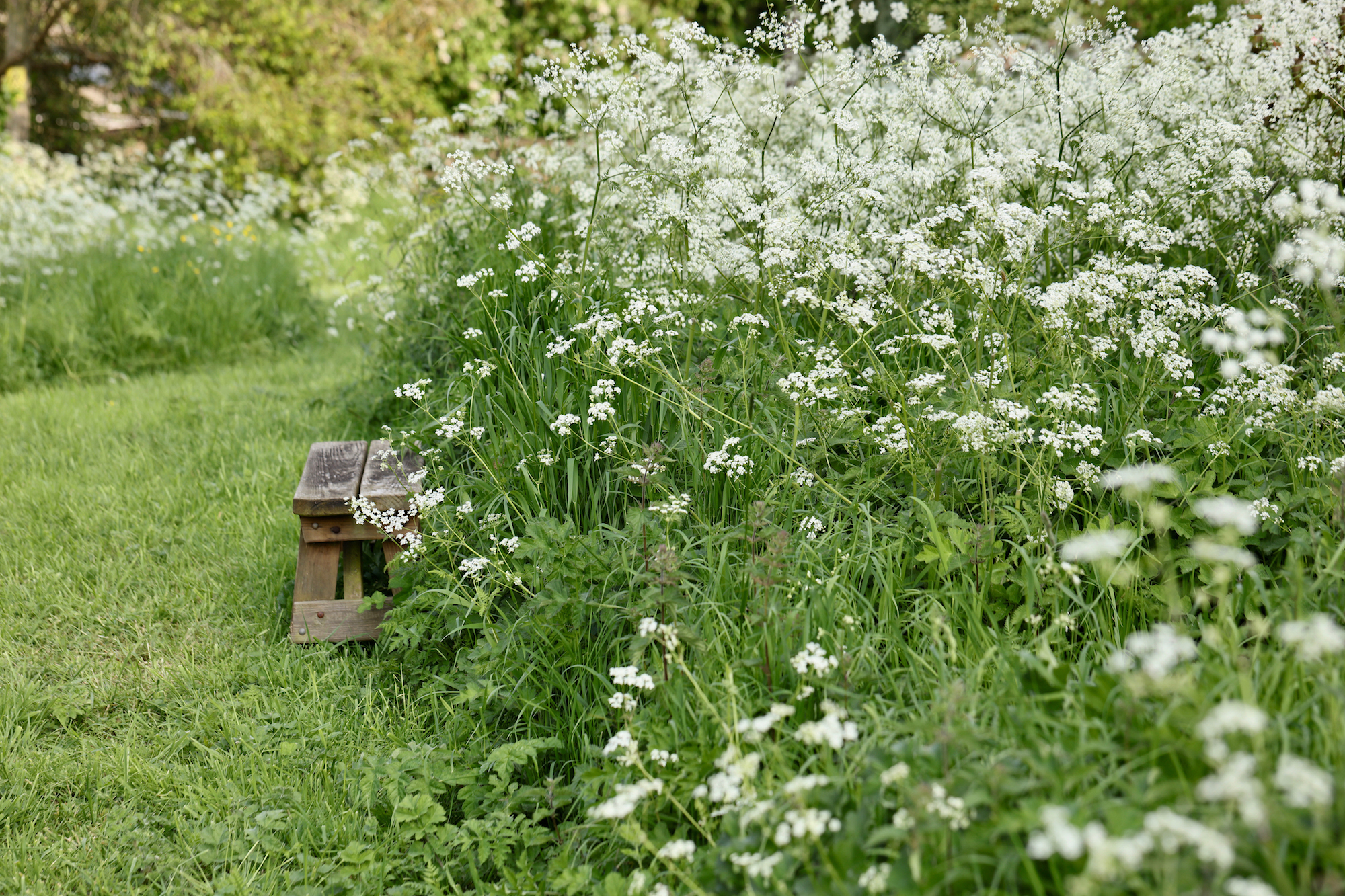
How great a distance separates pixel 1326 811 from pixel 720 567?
4.90 ft

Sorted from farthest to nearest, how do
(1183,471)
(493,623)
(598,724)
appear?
(493,623) < (1183,471) < (598,724)

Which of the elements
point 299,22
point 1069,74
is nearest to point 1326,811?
point 1069,74

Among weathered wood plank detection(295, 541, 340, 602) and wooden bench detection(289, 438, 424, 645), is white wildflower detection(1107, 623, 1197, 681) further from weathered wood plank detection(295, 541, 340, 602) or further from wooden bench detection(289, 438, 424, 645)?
weathered wood plank detection(295, 541, 340, 602)

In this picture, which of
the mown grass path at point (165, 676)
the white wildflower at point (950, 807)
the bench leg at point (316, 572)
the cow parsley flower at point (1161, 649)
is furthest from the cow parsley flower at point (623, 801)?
the bench leg at point (316, 572)

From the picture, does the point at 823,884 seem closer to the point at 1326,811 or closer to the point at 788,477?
the point at 1326,811

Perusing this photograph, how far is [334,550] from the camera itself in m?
3.30

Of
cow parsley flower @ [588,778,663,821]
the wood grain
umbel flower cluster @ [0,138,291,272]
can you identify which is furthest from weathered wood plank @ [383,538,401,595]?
umbel flower cluster @ [0,138,291,272]

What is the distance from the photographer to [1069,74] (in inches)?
163

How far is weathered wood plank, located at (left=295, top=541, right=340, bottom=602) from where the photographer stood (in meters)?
3.27

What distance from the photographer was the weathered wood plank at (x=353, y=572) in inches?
129

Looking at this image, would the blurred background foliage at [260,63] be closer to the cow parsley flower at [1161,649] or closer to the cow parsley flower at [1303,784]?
the cow parsley flower at [1161,649]

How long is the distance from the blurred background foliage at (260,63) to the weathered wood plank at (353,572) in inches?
292

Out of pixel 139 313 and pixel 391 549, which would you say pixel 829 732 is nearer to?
pixel 391 549

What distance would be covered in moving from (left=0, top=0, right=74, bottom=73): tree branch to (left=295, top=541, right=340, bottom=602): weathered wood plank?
8.92m
